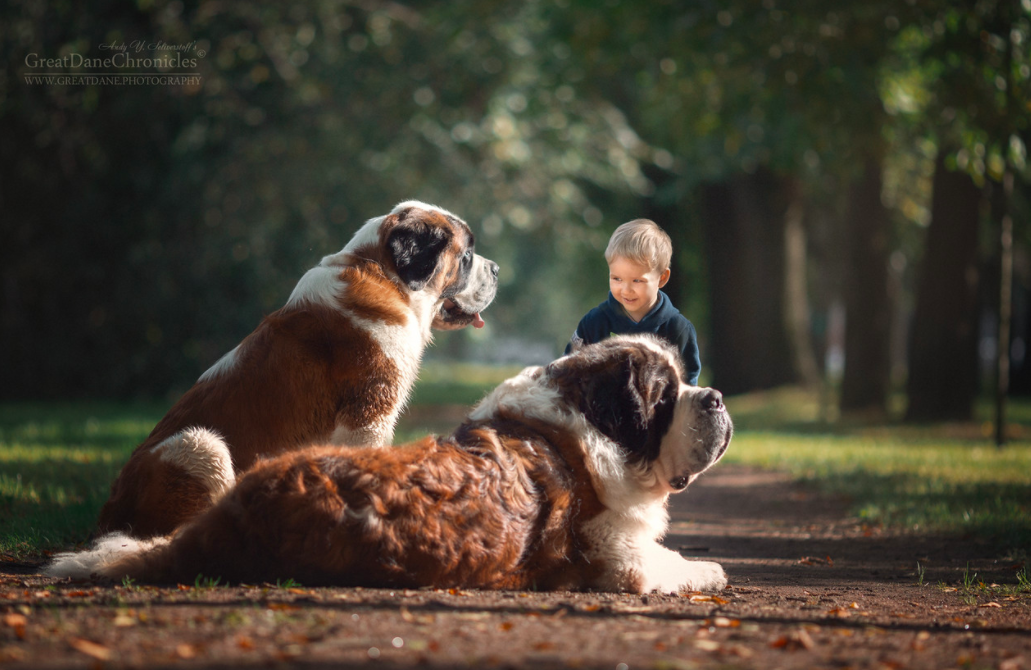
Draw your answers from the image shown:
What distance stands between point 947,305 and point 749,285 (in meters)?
5.71

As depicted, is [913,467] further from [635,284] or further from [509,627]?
[509,627]

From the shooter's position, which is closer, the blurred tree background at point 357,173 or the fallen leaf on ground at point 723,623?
the fallen leaf on ground at point 723,623

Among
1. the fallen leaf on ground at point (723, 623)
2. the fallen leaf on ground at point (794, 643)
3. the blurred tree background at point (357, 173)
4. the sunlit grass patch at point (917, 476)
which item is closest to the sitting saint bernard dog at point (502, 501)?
the fallen leaf on ground at point (723, 623)

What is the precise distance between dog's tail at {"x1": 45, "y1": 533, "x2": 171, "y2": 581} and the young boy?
97.6 inches

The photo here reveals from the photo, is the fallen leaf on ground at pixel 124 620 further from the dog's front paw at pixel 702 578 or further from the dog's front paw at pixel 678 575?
the dog's front paw at pixel 702 578

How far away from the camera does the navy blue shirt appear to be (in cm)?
559

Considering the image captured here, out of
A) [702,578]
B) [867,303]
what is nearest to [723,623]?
[702,578]

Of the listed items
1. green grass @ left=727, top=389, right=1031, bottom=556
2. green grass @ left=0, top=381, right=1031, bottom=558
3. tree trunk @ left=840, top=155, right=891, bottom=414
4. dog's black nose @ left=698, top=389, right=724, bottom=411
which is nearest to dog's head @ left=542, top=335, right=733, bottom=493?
dog's black nose @ left=698, top=389, right=724, bottom=411

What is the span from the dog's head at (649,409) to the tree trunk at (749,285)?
51.6 feet

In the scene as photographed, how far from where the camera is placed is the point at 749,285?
66.0 feet

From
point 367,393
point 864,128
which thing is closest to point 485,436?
point 367,393

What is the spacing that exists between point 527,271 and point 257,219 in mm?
30661

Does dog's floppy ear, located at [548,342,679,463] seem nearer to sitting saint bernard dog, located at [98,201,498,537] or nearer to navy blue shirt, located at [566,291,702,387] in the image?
navy blue shirt, located at [566,291,702,387]

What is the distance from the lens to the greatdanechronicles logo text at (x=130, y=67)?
15680 mm
